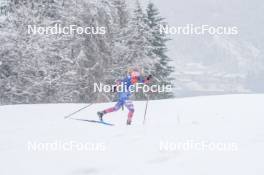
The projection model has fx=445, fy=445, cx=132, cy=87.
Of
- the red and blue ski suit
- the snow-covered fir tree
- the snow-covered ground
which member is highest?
the snow-covered fir tree

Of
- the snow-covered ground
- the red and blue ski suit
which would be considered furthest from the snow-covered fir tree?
the red and blue ski suit

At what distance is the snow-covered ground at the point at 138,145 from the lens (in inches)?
281

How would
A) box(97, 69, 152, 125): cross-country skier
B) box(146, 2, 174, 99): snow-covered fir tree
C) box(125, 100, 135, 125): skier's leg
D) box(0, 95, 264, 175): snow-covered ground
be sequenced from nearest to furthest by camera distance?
box(0, 95, 264, 175): snow-covered ground < box(97, 69, 152, 125): cross-country skier < box(125, 100, 135, 125): skier's leg < box(146, 2, 174, 99): snow-covered fir tree

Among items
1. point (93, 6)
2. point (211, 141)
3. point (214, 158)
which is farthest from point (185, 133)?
point (93, 6)

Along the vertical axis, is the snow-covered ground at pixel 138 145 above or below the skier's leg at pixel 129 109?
below

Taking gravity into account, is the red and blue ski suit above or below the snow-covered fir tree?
below

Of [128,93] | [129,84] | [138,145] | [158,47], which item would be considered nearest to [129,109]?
[128,93]

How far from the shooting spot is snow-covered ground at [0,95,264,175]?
7.15 meters

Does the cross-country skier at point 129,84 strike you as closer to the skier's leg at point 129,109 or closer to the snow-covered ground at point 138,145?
the skier's leg at point 129,109

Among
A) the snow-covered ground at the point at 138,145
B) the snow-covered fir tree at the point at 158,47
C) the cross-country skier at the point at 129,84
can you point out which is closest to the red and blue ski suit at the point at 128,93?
the cross-country skier at the point at 129,84

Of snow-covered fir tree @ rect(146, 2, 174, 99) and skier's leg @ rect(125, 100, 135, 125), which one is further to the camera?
snow-covered fir tree @ rect(146, 2, 174, 99)

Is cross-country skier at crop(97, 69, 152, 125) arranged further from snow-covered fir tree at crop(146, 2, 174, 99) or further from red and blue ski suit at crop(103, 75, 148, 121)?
snow-covered fir tree at crop(146, 2, 174, 99)

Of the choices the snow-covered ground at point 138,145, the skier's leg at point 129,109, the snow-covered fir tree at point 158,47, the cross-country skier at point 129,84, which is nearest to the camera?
the snow-covered ground at point 138,145

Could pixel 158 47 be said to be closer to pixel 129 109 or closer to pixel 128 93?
pixel 128 93
